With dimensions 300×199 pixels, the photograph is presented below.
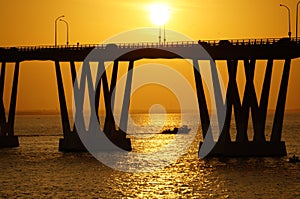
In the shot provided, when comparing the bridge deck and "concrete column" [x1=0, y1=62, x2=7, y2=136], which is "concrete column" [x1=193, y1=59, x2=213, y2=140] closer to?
the bridge deck

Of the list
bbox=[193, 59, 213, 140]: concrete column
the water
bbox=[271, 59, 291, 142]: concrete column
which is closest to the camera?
the water

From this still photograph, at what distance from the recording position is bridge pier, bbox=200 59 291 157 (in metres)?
117

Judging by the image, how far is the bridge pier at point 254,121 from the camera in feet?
384

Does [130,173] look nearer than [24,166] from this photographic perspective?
Yes

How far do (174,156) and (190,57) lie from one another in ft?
74.4

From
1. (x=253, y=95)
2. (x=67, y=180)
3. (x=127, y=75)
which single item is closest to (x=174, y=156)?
(x=127, y=75)

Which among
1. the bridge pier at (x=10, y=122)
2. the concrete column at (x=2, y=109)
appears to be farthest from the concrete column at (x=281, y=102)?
the concrete column at (x=2, y=109)

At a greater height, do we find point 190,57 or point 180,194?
point 190,57

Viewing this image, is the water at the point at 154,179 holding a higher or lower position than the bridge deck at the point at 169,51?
lower

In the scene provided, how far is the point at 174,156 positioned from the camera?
143m

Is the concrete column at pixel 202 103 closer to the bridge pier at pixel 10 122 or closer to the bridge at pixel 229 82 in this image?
the bridge at pixel 229 82

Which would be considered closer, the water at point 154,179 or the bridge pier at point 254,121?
the water at point 154,179

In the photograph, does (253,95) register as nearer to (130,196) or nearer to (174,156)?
(174,156)

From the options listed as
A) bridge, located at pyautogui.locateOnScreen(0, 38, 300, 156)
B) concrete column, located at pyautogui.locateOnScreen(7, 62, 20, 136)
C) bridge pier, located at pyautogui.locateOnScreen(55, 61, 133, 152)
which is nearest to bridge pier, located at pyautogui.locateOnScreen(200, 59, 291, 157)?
bridge, located at pyautogui.locateOnScreen(0, 38, 300, 156)
